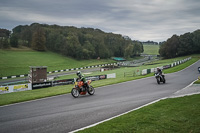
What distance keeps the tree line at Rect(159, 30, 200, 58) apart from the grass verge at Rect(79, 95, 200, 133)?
93.5 m

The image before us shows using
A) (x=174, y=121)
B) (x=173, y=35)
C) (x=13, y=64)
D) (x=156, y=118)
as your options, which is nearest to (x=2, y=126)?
(x=156, y=118)

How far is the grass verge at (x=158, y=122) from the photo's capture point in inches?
259

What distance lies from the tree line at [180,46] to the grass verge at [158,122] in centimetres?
9351

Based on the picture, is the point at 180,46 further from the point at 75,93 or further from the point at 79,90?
the point at 75,93

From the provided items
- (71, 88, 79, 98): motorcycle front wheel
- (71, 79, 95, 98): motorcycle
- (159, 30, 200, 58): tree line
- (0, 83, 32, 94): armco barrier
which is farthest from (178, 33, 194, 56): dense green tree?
(71, 88, 79, 98): motorcycle front wheel

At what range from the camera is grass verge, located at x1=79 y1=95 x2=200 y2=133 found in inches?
259

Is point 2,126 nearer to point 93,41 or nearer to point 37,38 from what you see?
point 37,38

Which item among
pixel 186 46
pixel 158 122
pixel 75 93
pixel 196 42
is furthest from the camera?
pixel 196 42

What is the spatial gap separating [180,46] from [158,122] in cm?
10103

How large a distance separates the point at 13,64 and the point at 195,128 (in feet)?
192

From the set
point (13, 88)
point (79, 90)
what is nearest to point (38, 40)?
point (13, 88)

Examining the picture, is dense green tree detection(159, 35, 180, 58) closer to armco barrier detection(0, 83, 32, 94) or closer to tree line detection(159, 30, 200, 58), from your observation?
tree line detection(159, 30, 200, 58)

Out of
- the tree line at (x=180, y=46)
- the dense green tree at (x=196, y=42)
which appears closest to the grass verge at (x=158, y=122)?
the tree line at (x=180, y=46)

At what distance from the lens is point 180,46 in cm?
9806
